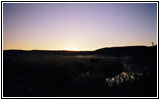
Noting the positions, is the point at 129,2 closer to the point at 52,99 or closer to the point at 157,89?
the point at 157,89

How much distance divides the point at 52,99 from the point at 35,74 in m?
4.49

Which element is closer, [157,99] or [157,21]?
[157,99]

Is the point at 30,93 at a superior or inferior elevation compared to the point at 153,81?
inferior

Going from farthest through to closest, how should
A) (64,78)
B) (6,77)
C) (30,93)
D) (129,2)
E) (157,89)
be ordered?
(64,78) → (6,77) → (30,93) → (129,2) → (157,89)

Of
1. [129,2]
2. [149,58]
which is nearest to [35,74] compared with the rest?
[129,2]

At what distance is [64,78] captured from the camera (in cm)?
884

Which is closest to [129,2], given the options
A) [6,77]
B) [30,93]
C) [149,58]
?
[30,93]

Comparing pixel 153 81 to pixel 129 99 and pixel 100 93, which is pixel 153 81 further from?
pixel 100 93

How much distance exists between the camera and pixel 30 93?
21.6ft

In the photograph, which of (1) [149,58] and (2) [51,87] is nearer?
(2) [51,87]

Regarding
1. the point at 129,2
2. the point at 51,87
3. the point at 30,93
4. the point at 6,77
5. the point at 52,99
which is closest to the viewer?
the point at 52,99

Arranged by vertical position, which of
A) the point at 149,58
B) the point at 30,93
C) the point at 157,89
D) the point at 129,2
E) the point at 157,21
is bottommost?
the point at 30,93

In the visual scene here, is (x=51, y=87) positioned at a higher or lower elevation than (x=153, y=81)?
lower

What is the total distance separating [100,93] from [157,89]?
6.82 feet
